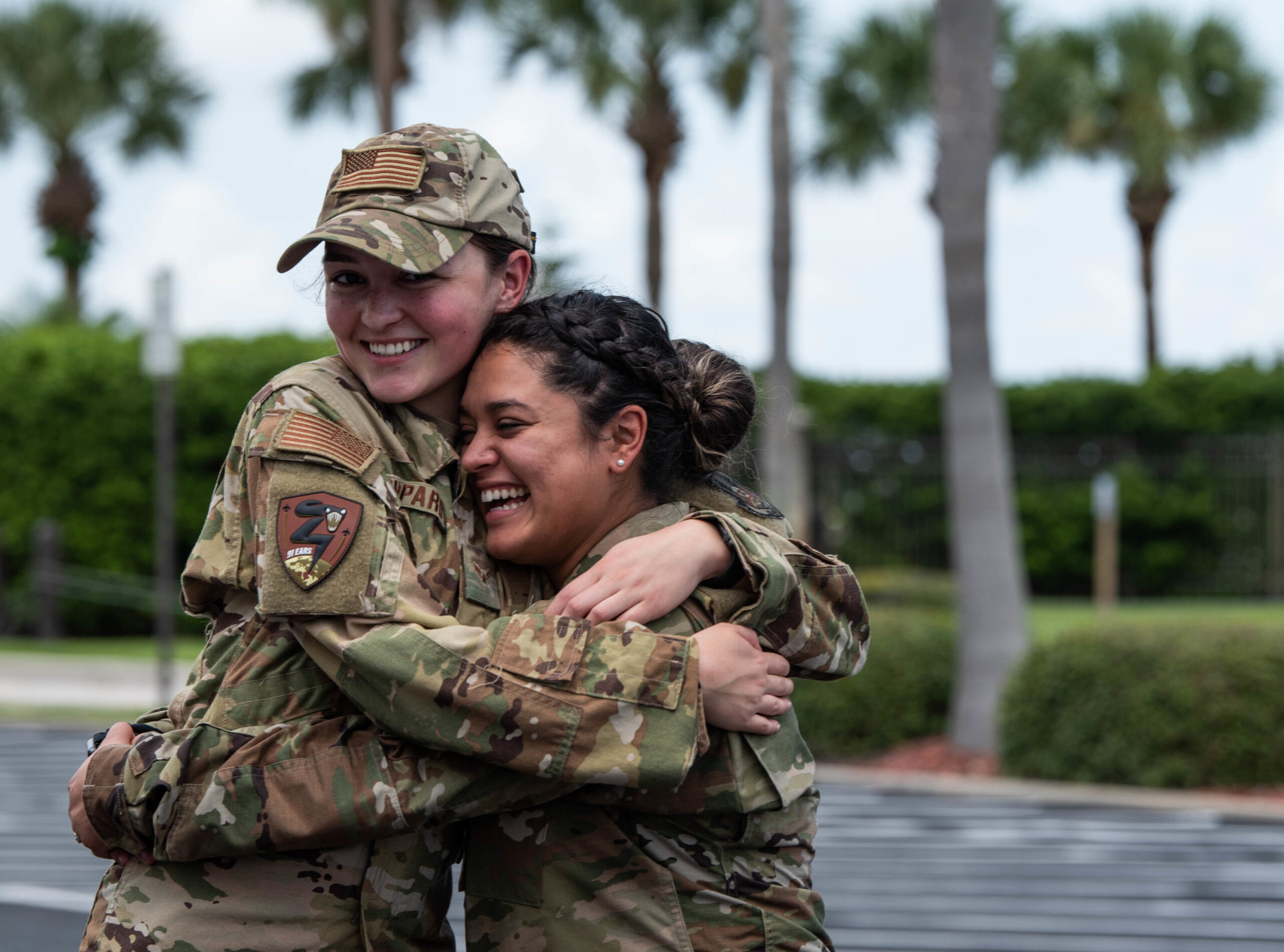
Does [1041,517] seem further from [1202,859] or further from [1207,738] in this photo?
[1202,859]

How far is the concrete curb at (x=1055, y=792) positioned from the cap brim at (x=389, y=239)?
7.10 meters

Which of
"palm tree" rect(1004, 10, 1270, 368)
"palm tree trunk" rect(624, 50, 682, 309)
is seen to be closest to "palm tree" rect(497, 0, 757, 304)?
"palm tree trunk" rect(624, 50, 682, 309)

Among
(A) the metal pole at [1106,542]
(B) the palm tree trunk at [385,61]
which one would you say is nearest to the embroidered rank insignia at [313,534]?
(A) the metal pole at [1106,542]

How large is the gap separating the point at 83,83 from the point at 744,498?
25.1 metres

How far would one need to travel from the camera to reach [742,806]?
2.10 metres

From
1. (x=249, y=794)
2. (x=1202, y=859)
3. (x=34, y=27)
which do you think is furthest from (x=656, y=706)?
(x=34, y=27)

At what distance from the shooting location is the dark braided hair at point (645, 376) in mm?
2199

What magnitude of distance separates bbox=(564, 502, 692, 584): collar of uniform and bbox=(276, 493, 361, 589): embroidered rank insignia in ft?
1.33

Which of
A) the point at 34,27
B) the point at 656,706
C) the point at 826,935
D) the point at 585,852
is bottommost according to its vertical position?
the point at 826,935

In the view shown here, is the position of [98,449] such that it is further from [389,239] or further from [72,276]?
[389,239]

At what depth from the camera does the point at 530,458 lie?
216 cm

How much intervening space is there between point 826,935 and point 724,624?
0.55 m

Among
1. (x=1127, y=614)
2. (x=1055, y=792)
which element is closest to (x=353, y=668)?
(x=1055, y=792)

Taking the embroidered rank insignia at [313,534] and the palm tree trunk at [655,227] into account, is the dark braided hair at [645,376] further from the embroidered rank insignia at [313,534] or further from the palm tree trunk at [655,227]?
the palm tree trunk at [655,227]
